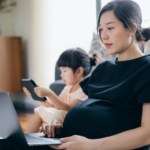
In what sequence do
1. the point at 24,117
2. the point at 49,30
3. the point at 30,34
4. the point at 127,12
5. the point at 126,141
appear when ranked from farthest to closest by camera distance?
the point at 30,34 → the point at 49,30 → the point at 24,117 → the point at 127,12 → the point at 126,141

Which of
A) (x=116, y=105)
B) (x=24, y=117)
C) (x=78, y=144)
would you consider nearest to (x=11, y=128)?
(x=78, y=144)

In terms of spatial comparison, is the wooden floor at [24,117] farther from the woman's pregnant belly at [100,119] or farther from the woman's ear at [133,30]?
the woman's ear at [133,30]

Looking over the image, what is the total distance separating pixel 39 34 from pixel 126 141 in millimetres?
2769

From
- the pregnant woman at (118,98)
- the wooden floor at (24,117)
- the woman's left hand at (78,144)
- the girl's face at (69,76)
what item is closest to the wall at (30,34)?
the wooden floor at (24,117)

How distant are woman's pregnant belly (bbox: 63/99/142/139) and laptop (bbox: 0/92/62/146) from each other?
0.30 feet

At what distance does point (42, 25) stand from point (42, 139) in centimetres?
263

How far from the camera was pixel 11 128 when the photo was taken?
70cm

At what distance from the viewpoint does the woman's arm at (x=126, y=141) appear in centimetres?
64

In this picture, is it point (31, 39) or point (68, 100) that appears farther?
point (31, 39)

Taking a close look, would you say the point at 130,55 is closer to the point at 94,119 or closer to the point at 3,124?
the point at 94,119

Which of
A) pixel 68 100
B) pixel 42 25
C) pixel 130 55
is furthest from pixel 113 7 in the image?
pixel 42 25

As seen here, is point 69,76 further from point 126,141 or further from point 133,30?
point 126,141

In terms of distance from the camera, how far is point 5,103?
2.17 feet

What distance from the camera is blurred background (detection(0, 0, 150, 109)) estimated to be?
2.87 m
